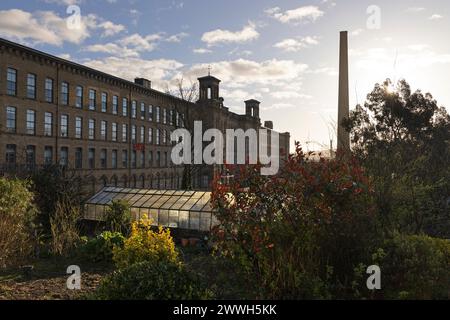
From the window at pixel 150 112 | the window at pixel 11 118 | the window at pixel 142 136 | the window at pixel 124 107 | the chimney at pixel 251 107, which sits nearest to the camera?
the window at pixel 11 118

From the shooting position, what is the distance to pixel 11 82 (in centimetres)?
3391

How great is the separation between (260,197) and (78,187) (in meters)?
16.6

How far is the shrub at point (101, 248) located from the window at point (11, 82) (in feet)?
91.4

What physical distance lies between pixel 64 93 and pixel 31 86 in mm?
4332

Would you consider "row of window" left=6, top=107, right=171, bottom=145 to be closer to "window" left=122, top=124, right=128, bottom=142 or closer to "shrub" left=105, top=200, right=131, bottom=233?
"window" left=122, top=124, right=128, bottom=142

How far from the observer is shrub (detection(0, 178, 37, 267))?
10.8m

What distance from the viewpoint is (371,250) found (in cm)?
828

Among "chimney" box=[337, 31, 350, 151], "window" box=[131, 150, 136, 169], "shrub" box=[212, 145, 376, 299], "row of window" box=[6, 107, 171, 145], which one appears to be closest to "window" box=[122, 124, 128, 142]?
"row of window" box=[6, 107, 171, 145]

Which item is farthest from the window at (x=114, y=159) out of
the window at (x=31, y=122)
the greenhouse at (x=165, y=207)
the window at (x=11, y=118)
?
the greenhouse at (x=165, y=207)

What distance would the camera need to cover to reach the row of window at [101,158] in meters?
33.8

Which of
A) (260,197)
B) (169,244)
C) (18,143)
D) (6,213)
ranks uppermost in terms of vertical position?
(18,143)

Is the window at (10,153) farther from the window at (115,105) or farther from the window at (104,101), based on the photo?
the window at (115,105)

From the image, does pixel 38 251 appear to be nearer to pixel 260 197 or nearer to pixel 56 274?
pixel 56 274
